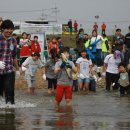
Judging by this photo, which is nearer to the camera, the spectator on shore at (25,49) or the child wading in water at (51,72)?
the child wading in water at (51,72)

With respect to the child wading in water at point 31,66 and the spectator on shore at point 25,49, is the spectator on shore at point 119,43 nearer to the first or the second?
the child wading in water at point 31,66

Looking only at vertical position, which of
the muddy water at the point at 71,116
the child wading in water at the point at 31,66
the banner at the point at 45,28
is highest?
the banner at the point at 45,28

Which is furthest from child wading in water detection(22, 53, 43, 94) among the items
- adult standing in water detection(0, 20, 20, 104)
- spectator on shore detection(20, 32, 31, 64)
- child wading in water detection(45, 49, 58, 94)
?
adult standing in water detection(0, 20, 20, 104)

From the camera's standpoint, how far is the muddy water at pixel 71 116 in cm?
904

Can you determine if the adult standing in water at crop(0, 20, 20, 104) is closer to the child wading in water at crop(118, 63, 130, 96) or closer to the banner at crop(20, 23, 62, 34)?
the child wading in water at crop(118, 63, 130, 96)

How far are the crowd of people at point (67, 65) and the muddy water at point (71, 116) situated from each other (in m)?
0.60

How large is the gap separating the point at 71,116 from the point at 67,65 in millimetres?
2931

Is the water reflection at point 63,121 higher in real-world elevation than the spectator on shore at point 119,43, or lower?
lower

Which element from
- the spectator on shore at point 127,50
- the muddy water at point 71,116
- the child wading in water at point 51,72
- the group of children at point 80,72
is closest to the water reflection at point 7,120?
the muddy water at point 71,116

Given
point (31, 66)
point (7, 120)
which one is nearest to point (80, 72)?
point (31, 66)

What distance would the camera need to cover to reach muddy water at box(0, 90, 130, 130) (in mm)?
9039

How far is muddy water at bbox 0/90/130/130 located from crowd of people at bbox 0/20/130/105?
0.60 m

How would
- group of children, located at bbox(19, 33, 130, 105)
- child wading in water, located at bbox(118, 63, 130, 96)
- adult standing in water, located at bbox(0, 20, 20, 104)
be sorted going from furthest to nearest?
group of children, located at bbox(19, 33, 130, 105), child wading in water, located at bbox(118, 63, 130, 96), adult standing in water, located at bbox(0, 20, 20, 104)

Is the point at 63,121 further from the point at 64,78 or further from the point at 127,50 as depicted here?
the point at 127,50
